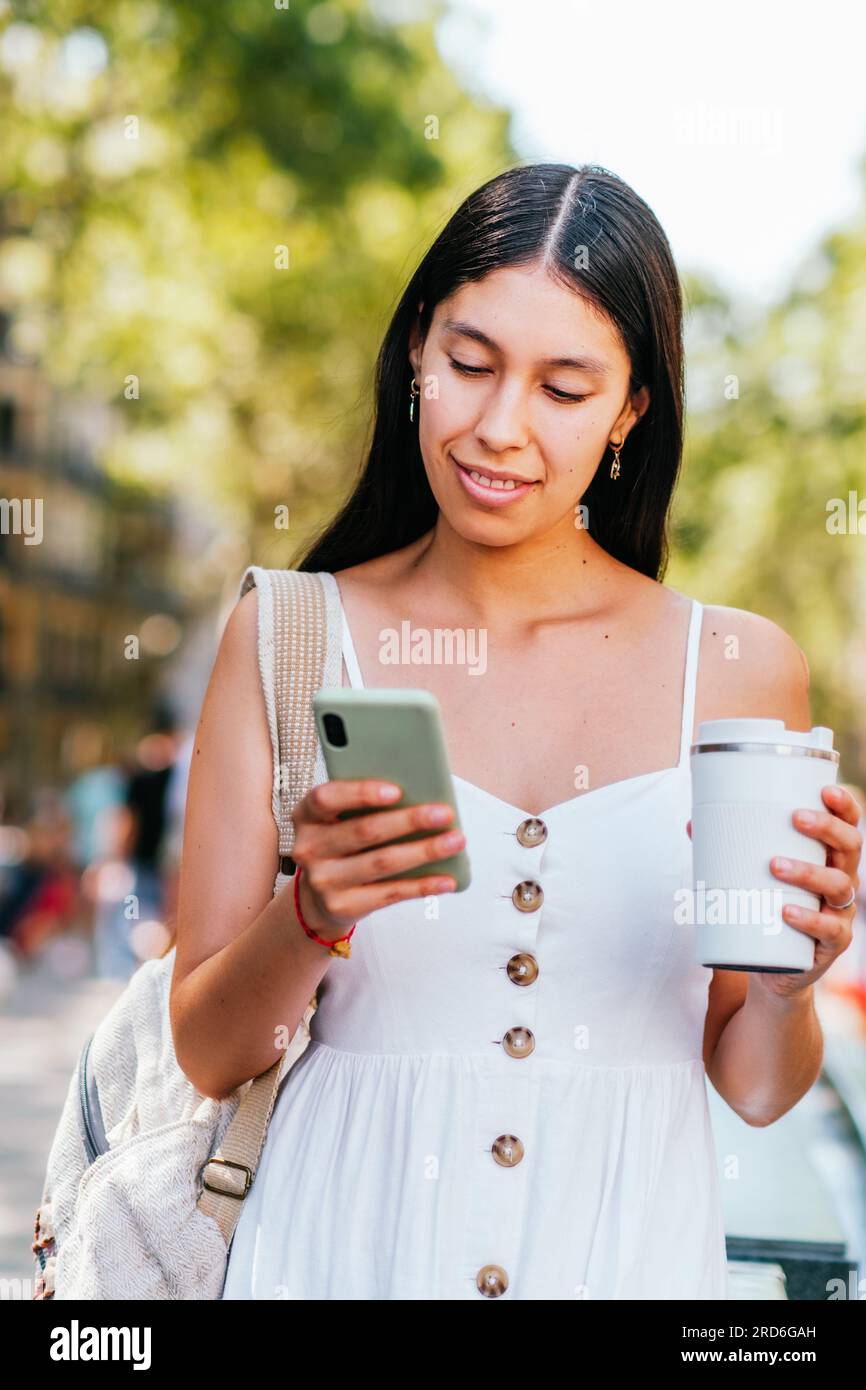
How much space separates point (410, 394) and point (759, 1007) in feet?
2.86

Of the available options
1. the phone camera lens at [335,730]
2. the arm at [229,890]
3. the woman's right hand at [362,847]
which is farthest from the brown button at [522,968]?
the phone camera lens at [335,730]

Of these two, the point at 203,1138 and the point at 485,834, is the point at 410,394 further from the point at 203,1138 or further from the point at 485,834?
the point at 203,1138

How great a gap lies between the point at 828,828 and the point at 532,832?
36 centimetres

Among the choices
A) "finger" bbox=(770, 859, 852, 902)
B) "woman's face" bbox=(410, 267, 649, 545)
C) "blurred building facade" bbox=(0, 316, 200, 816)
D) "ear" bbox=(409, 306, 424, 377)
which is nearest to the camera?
"finger" bbox=(770, 859, 852, 902)

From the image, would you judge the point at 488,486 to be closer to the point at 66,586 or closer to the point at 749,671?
the point at 749,671

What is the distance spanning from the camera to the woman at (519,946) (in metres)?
1.90

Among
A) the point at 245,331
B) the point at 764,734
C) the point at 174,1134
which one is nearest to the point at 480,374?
the point at 764,734

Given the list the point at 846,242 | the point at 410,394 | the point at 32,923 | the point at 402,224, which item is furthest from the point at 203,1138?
the point at 402,224

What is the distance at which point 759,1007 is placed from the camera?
198 cm

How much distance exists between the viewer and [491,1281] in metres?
1.87

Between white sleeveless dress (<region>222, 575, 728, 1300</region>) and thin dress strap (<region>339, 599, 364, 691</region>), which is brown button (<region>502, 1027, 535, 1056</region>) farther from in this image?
thin dress strap (<region>339, 599, 364, 691</region>)

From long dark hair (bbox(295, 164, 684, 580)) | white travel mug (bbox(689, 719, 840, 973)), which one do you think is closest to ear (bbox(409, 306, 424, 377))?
long dark hair (bbox(295, 164, 684, 580))

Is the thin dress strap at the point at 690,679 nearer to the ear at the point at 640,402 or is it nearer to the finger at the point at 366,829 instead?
the ear at the point at 640,402

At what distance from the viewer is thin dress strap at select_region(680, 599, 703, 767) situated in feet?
6.78
